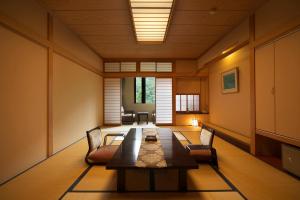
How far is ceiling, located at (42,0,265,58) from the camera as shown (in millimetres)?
3084

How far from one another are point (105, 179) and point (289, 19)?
3412 mm

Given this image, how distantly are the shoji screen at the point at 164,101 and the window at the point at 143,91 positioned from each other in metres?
2.57

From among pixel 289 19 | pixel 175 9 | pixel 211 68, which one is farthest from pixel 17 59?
pixel 211 68

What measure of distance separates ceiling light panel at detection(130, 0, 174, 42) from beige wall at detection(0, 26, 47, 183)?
186cm

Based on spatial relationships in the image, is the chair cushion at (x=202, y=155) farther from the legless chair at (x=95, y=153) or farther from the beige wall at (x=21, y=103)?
the beige wall at (x=21, y=103)

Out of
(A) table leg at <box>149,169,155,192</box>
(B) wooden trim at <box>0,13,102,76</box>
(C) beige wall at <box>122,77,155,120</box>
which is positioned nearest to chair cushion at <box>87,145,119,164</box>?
(A) table leg at <box>149,169,155,192</box>

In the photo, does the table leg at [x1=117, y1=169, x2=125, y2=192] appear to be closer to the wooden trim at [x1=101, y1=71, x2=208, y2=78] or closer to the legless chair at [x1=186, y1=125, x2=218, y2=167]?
the legless chair at [x1=186, y1=125, x2=218, y2=167]

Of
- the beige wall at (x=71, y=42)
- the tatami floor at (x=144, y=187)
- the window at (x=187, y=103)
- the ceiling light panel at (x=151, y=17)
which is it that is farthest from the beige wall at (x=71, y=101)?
the window at (x=187, y=103)

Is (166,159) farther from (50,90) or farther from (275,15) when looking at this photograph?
(275,15)

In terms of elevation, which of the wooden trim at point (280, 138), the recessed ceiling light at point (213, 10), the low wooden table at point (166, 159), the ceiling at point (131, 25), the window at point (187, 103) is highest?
the ceiling at point (131, 25)

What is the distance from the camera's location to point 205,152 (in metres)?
2.94

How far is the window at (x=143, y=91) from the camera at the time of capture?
978 cm

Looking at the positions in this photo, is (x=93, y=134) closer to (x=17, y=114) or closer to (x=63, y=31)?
(x=17, y=114)

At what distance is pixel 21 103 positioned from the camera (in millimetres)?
2582
